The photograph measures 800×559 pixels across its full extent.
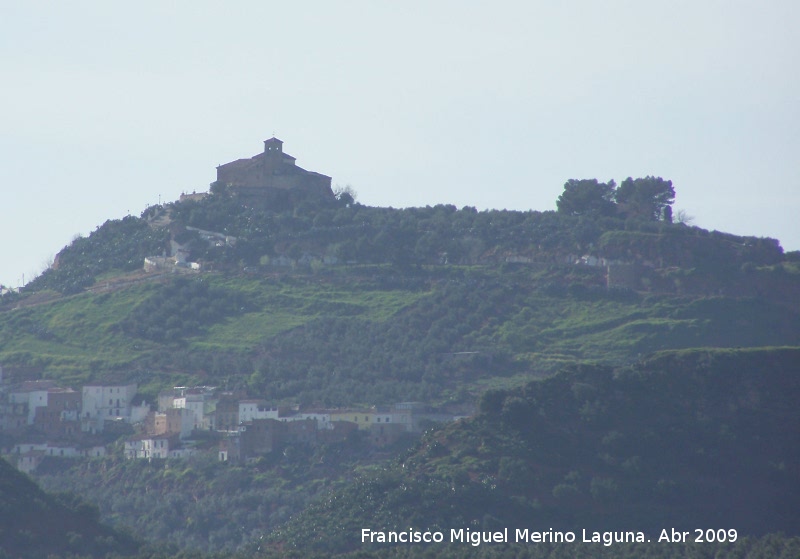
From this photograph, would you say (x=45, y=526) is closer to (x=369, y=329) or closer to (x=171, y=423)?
(x=171, y=423)

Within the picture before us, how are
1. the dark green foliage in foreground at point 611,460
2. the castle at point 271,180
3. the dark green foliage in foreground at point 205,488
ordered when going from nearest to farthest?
the dark green foliage in foreground at point 611,460
the dark green foliage in foreground at point 205,488
the castle at point 271,180

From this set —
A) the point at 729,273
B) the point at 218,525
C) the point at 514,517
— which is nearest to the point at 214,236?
the point at 729,273

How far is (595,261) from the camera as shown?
95062mm

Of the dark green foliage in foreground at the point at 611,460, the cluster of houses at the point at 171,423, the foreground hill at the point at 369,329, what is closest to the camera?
the dark green foliage in foreground at the point at 611,460

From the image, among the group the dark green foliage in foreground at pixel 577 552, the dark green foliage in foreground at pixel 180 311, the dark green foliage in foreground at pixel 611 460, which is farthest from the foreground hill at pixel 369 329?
the dark green foliage in foreground at pixel 577 552

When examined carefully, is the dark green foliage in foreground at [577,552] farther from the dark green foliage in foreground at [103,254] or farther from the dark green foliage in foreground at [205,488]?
the dark green foliage in foreground at [103,254]

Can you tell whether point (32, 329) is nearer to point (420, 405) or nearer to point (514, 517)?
point (420, 405)

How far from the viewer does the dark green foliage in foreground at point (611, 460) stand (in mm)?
54875

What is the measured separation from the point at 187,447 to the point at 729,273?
101 ft

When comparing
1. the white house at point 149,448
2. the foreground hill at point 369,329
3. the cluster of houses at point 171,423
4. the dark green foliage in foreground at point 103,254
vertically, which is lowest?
the white house at point 149,448

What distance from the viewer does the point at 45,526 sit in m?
52.0

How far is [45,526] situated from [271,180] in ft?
182

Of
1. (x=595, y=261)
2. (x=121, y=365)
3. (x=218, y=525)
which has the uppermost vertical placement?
(x=595, y=261)

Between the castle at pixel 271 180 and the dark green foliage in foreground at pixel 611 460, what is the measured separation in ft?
144
